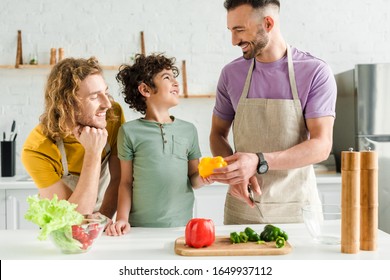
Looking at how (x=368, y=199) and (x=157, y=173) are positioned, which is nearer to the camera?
(x=368, y=199)

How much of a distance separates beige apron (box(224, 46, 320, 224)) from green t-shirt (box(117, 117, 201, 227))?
287 mm

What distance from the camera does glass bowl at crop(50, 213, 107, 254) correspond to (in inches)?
61.7

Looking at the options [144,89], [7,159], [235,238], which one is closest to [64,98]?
[144,89]

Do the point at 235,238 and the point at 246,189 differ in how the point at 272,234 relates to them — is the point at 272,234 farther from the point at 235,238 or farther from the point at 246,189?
the point at 246,189

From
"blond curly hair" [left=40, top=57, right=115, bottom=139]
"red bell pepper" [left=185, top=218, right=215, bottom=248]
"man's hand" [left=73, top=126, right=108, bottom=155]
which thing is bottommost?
"red bell pepper" [left=185, top=218, right=215, bottom=248]

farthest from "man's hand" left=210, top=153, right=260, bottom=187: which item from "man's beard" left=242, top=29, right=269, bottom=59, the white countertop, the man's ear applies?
the man's ear

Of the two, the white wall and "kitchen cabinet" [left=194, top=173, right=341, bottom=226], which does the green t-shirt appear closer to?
A: "kitchen cabinet" [left=194, top=173, right=341, bottom=226]

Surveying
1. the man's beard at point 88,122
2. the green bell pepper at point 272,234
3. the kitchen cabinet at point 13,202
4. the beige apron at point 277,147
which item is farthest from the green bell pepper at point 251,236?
the kitchen cabinet at point 13,202

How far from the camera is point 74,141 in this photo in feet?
7.47

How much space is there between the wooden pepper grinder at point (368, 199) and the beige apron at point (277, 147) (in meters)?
0.66

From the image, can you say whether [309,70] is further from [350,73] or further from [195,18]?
[195,18]

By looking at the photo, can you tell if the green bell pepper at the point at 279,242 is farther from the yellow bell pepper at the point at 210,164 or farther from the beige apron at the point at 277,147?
the beige apron at the point at 277,147

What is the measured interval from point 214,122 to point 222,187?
137 cm

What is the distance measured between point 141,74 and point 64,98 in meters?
0.38
